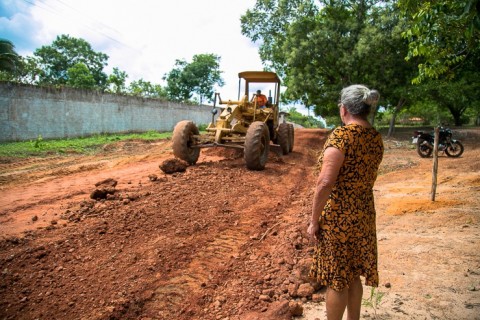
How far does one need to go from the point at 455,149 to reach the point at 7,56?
20044 mm

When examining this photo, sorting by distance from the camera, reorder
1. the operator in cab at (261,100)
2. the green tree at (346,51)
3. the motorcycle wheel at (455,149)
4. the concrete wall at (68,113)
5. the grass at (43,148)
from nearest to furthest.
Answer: the operator in cab at (261,100)
the grass at (43,148)
the motorcycle wheel at (455,149)
the concrete wall at (68,113)
the green tree at (346,51)

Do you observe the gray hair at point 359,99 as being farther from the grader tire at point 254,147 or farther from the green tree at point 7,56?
the green tree at point 7,56

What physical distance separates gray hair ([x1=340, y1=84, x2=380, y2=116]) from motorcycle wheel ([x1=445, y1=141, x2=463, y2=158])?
1176 centimetres

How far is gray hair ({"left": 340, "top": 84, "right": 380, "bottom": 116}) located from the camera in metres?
2.26

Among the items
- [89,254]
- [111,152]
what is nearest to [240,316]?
[89,254]

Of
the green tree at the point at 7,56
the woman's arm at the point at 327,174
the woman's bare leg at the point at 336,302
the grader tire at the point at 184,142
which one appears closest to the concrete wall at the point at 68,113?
the green tree at the point at 7,56

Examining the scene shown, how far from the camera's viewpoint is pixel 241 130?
29.9 feet

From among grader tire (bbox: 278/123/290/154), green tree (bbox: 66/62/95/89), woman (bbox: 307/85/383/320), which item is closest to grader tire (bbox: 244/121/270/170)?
grader tire (bbox: 278/123/290/154)

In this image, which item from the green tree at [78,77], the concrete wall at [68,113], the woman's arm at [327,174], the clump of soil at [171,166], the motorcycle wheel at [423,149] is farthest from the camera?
the green tree at [78,77]

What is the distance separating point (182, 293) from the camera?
3143 millimetres

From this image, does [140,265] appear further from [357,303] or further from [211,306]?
[357,303]

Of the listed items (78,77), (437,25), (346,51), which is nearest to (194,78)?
(78,77)

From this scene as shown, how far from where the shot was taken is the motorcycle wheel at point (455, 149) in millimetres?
12102

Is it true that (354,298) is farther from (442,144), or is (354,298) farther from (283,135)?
(442,144)
